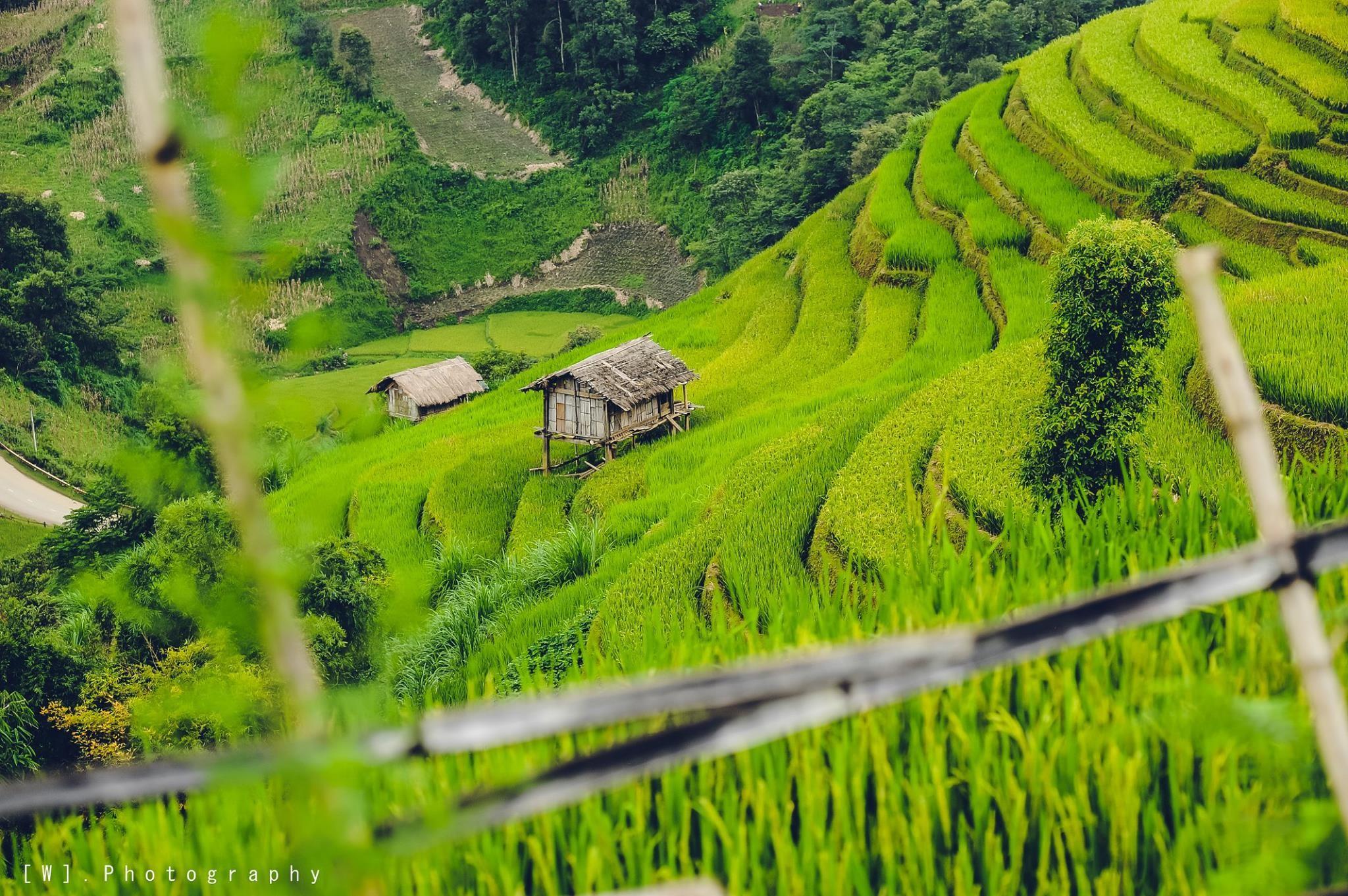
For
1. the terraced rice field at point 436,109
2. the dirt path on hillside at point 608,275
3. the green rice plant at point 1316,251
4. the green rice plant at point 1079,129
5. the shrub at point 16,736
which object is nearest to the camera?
the shrub at point 16,736

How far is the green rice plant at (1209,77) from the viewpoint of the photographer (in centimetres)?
1409

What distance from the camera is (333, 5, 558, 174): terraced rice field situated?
45.1 metres

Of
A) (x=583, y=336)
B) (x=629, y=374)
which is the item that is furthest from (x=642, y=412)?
(x=583, y=336)

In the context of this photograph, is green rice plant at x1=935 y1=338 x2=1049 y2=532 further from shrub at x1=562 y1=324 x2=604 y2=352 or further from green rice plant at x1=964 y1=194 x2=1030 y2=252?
shrub at x1=562 y1=324 x2=604 y2=352

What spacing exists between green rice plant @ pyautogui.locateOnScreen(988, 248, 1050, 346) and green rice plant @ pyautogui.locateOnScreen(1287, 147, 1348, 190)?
335 cm

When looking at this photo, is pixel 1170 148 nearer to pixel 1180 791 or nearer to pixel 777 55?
pixel 1180 791

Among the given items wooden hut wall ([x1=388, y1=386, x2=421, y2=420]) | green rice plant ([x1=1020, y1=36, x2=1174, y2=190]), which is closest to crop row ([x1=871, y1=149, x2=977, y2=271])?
green rice plant ([x1=1020, y1=36, x2=1174, y2=190])

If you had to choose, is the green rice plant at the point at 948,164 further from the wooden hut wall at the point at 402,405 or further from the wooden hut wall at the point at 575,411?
the wooden hut wall at the point at 402,405

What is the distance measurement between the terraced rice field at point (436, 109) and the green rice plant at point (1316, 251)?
36476 mm

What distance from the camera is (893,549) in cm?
594

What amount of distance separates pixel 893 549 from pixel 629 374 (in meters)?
10.2

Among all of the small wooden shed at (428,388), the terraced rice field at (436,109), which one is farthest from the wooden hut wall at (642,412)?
the terraced rice field at (436,109)

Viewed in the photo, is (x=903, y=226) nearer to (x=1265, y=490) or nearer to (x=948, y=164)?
(x=948, y=164)

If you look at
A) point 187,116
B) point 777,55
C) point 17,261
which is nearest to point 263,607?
point 187,116
